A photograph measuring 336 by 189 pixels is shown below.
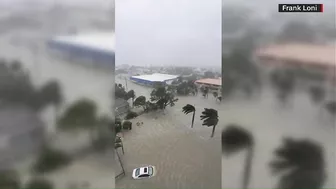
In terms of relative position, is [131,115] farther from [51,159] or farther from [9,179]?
[9,179]

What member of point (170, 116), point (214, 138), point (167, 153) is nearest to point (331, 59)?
point (214, 138)

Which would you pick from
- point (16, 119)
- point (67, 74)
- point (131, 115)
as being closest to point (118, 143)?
point (131, 115)

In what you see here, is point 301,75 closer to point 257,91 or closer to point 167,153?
point 257,91

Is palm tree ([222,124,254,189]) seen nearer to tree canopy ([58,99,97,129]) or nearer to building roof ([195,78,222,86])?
building roof ([195,78,222,86])

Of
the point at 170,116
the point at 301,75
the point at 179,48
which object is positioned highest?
the point at 179,48

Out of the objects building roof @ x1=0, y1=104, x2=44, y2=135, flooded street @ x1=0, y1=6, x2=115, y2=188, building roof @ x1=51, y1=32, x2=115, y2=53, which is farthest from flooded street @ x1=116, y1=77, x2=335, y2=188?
building roof @ x1=0, y1=104, x2=44, y2=135

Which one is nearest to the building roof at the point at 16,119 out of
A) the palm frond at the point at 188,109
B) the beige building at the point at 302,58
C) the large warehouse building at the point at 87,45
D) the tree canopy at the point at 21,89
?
the tree canopy at the point at 21,89
